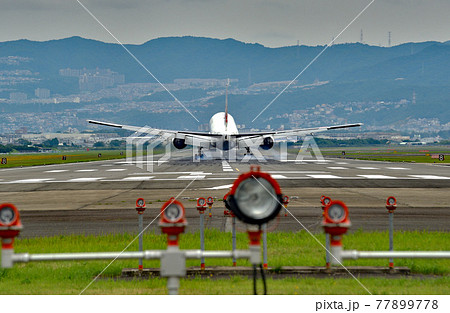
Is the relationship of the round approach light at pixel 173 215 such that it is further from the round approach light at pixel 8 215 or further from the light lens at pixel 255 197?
the round approach light at pixel 8 215

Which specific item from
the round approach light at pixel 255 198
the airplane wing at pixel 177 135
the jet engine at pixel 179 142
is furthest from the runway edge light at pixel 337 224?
the jet engine at pixel 179 142

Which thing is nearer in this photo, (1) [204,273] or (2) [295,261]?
(1) [204,273]

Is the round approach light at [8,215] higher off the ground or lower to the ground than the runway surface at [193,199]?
higher

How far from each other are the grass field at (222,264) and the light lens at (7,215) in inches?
220

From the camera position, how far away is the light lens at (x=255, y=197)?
682 centimetres

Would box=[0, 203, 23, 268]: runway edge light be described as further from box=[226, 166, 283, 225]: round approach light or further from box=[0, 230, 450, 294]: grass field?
box=[0, 230, 450, 294]: grass field

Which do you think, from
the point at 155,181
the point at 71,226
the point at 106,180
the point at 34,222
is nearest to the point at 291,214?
the point at 71,226

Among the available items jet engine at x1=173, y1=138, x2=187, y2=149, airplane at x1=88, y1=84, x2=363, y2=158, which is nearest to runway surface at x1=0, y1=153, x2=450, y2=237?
jet engine at x1=173, y1=138, x2=187, y2=149

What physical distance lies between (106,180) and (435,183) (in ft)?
91.4

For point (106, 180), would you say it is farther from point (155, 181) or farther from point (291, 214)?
point (291, 214)

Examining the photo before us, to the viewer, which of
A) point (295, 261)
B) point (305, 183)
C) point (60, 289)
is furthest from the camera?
point (305, 183)

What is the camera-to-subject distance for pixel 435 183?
142 feet

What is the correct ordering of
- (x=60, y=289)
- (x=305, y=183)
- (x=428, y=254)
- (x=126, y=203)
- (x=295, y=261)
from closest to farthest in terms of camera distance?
(x=428, y=254)
(x=60, y=289)
(x=295, y=261)
(x=126, y=203)
(x=305, y=183)

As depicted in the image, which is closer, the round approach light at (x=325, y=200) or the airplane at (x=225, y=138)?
the round approach light at (x=325, y=200)
